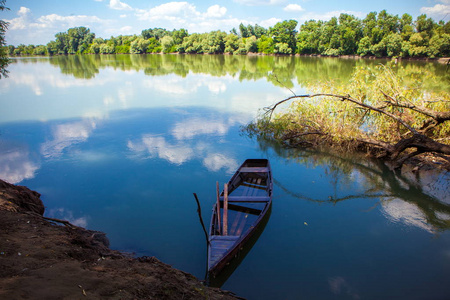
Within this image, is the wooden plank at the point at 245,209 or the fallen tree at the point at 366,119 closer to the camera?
the wooden plank at the point at 245,209

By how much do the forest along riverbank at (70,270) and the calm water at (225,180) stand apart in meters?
1.48

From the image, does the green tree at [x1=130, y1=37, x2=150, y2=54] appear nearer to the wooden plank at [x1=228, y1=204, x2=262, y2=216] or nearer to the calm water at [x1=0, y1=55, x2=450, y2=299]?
the calm water at [x1=0, y1=55, x2=450, y2=299]

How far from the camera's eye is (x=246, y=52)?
84438mm

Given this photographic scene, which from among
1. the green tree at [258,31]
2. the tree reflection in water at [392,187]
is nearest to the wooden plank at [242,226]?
the tree reflection in water at [392,187]

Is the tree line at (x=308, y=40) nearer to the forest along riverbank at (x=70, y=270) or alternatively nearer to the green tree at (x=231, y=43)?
the green tree at (x=231, y=43)

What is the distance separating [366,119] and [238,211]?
9.47 meters

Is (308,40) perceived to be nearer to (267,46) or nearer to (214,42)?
(267,46)

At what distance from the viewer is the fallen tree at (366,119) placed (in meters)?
12.4

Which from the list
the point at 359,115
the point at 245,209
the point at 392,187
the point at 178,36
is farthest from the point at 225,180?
Answer: the point at 178,36

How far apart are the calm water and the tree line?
50.4 m

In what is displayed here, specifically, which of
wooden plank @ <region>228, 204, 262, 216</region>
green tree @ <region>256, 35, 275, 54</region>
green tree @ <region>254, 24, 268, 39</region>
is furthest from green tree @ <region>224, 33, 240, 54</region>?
wooden plank @ <region>228, 204, 262, 216</region>

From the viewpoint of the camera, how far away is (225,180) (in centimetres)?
1179

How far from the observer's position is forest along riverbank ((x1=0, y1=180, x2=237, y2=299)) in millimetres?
4215

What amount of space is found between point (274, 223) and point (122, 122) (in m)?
14.9
